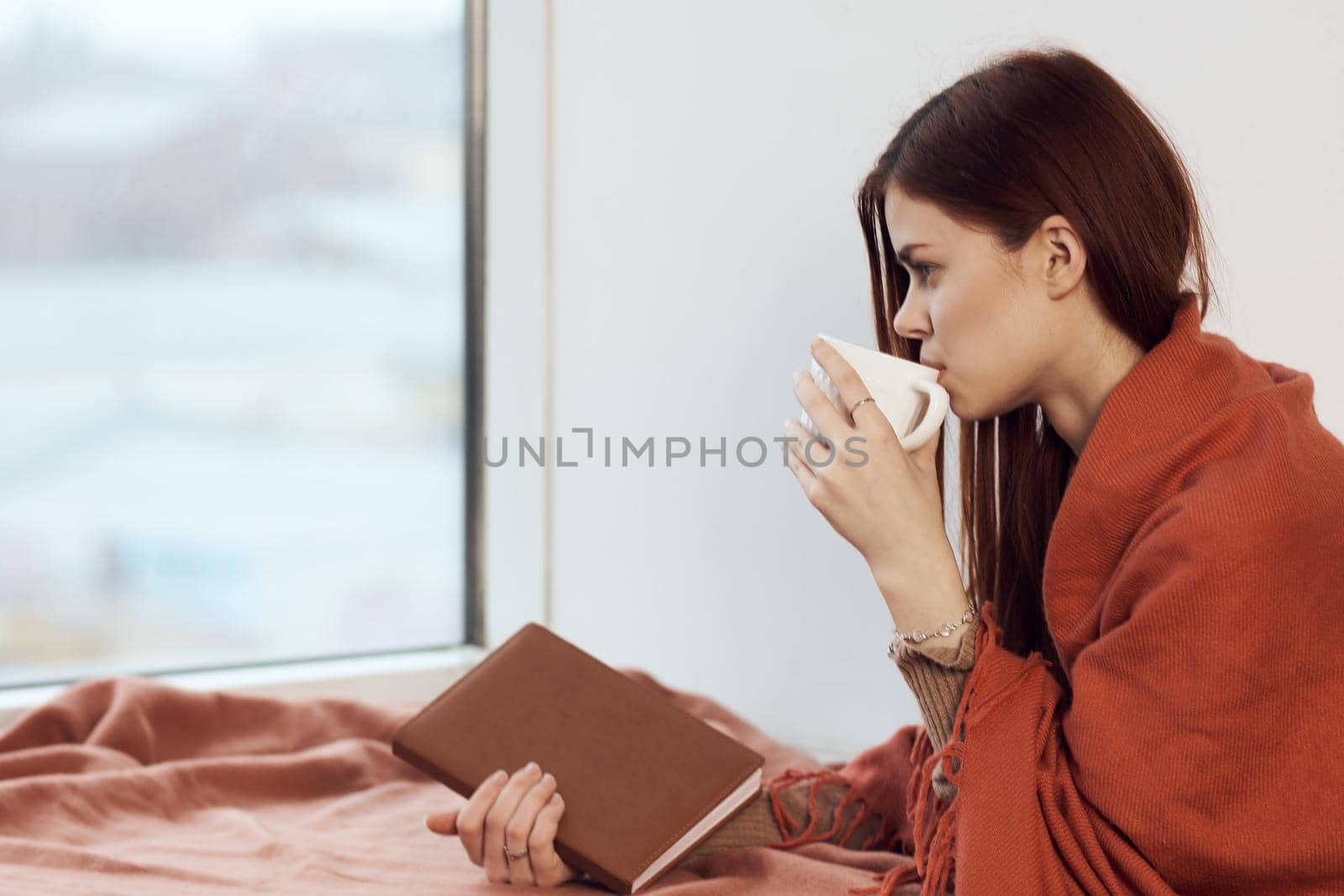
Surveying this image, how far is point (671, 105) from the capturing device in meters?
1.77

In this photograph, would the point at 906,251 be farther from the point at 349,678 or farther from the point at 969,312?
the point at 349,678

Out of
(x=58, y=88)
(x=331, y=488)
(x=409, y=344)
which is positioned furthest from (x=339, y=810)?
(x=58, y=88)

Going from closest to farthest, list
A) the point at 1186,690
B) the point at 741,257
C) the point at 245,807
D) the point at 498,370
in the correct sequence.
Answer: the point at 1186,690 → the point at 245,807 → the point at 741,257 → the point at 498,370

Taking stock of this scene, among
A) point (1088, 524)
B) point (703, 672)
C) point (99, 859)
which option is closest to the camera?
point (1088, 524)

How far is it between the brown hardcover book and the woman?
42 millimetres

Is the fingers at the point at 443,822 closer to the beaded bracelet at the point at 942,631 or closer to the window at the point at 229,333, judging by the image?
the beaded bracelet at the point at 942,631

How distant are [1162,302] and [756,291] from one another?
0.76m

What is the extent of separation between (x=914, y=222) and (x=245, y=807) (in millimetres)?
898

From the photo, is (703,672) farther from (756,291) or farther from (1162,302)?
(1162,302)

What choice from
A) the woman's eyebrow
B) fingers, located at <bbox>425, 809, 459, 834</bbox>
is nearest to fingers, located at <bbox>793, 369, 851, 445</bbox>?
the woman's eyebrow

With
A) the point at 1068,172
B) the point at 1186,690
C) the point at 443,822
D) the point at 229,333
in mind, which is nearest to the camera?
the point at 1186,690

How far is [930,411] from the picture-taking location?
0.97 metres

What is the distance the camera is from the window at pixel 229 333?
5.80 ft

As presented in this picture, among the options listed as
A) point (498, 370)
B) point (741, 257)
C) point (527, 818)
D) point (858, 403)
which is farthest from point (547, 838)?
point (498, 370)
